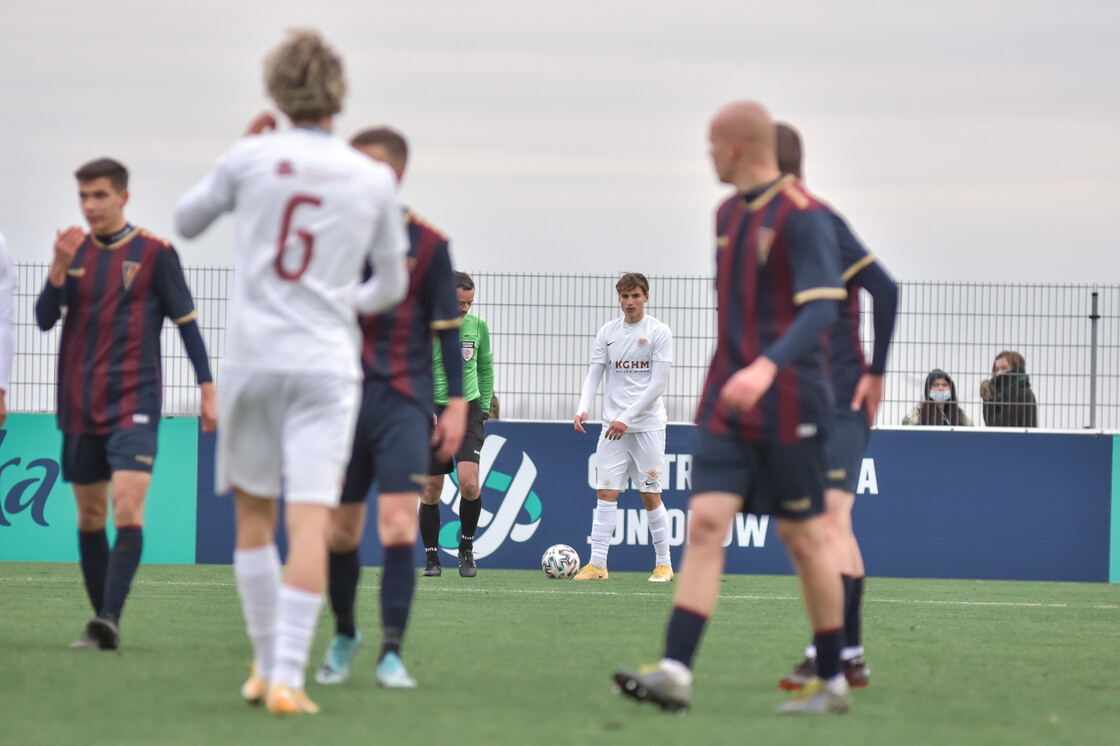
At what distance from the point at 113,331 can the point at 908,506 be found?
8899 mm

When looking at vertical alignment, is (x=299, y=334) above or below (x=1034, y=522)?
above

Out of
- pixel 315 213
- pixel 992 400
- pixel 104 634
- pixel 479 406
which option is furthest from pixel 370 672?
pixel 992 400

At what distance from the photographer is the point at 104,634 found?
6.26 metres

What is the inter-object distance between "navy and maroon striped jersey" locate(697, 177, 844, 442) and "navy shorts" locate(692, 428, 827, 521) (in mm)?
36

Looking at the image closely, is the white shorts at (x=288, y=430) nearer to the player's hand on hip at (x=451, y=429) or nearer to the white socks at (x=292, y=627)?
the white socks at (x=292, y=627)

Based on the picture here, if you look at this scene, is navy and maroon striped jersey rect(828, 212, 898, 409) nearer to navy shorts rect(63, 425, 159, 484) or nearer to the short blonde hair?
the short blonde hair

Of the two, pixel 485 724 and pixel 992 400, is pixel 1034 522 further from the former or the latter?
pixel 485 724

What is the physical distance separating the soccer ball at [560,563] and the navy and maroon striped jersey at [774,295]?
7.39 m

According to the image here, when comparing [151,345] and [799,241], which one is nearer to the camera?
[799,241]

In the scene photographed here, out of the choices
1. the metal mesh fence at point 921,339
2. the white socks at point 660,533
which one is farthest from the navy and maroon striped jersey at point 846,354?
the metal mesh fence at point 921,339

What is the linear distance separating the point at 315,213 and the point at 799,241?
1.47 meters

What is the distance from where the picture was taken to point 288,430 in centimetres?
440

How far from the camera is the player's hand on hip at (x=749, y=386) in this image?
445 centimetres

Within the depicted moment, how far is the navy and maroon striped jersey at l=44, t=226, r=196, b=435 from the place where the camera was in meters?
6.47
